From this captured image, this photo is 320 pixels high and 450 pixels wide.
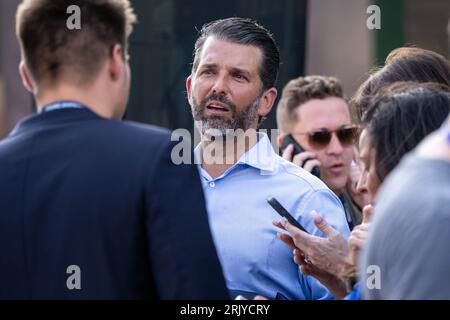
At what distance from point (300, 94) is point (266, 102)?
1242mm

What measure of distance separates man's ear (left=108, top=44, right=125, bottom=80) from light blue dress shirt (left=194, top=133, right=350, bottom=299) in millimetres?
1306

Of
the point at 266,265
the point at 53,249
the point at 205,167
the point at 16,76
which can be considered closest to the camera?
the point at 53,249

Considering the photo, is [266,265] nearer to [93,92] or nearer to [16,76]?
[93,92]

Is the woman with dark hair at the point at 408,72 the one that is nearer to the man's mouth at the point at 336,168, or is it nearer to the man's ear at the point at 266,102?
the man's ear at the point at 266,102

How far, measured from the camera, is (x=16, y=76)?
759 centimetres

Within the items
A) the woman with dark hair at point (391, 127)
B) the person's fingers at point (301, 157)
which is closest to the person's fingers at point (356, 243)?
the woman with dark hair at point (391, 127)

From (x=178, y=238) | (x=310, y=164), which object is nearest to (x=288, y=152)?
(x=310, y=164)

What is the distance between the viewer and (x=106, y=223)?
2.35 meters

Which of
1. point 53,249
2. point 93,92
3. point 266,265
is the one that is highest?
point 93,92

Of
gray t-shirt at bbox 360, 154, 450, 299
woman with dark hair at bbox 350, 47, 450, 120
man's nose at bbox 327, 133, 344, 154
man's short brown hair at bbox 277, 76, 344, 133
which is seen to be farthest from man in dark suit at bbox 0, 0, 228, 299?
man's short brown hair at bbox 277, 76, 344, 133

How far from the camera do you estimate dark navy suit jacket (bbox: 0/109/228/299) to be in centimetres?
235
